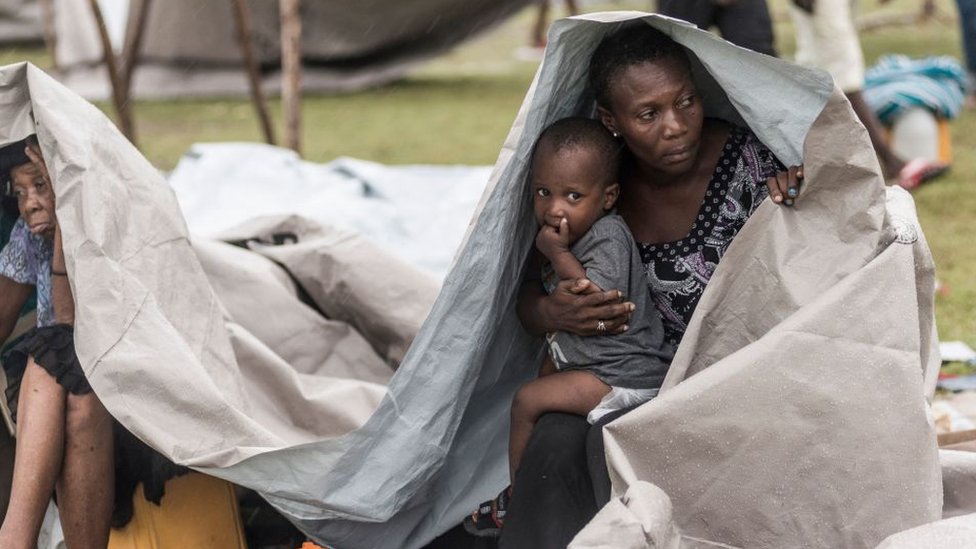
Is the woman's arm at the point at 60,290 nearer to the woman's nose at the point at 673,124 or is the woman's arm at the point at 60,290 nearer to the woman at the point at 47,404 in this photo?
the woman at the point at 47,404

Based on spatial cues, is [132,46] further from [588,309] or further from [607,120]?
[588,309]

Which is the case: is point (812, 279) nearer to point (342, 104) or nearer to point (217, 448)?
point (217, 448)

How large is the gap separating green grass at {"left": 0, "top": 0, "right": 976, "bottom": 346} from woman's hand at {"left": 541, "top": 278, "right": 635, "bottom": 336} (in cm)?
204

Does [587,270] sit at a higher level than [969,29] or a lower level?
higher

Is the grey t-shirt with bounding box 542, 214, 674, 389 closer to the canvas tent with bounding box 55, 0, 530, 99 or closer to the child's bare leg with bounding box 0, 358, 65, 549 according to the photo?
the child's bare leg with bounding box 0, 358, 65, 549

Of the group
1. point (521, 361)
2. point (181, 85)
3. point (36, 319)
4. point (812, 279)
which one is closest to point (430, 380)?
point (521, 361)

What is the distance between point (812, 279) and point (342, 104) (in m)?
7.00

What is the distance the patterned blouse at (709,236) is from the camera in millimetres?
2445

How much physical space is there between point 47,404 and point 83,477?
0.15 m

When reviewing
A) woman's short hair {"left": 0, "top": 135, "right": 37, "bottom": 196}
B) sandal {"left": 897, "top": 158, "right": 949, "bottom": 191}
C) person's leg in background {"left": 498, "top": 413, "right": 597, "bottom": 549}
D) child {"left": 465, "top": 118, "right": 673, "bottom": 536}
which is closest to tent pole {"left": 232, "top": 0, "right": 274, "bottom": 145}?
sandal {"left": 897, "top": 158, "right": 949, "bottom": 191}

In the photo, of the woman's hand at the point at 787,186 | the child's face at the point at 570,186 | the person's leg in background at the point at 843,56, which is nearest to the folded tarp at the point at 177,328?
the child's face at the point at 570,186

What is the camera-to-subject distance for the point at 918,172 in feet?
19.0

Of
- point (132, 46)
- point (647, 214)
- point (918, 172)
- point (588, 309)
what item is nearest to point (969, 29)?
point (918, 172)

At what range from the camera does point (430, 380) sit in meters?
2.43
